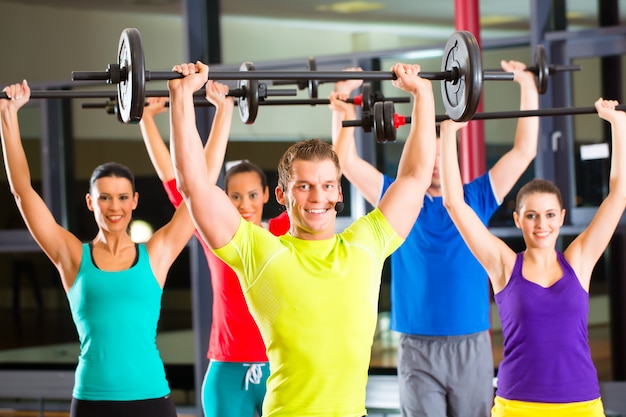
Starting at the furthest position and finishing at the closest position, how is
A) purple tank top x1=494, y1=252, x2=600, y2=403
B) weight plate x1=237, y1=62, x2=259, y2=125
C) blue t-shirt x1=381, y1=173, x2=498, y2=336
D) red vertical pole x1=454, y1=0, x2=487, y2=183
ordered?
red vertical pole x1=454, y1=0, x2=487, y2=183, blue t-shirt x1=381, y1=173, x2=498, y2=336, weight plate x1=237, y1=62, x2=259, y2=125, purple tank top x1=494, y1=252, x2=600, y2=403

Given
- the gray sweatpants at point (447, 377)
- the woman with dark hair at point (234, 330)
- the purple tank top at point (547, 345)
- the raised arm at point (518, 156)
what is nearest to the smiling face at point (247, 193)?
the woman with dark hair at point (234, 330)

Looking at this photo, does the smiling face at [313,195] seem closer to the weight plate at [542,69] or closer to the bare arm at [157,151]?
the bare arm at [157,151]

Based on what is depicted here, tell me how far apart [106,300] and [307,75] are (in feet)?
3.27

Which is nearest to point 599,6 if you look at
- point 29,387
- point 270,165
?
point 270,165

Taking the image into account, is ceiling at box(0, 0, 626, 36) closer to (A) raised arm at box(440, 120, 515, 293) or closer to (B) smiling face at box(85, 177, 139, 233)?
(A) raised arm at box(440, 120, 515, 293)

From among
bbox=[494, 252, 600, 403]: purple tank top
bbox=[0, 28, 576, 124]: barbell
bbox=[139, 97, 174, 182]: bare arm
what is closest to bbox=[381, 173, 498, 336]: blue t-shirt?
bbox=[494, 252, 600, 403]: purple tank top

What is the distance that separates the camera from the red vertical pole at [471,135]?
4.27 meters

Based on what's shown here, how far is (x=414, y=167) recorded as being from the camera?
7.52 ft

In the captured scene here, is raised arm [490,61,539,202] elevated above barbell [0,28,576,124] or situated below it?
below

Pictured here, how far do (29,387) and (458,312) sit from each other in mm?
3036

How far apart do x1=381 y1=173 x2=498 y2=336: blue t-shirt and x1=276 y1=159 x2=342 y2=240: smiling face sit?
118cm

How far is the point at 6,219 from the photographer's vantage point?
6121 millimetres

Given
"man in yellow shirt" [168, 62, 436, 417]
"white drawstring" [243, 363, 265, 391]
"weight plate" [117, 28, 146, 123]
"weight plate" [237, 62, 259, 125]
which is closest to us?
"man in yellow shirt" [168, 62, 436, 417]

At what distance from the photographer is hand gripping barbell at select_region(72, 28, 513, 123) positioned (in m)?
2.21
